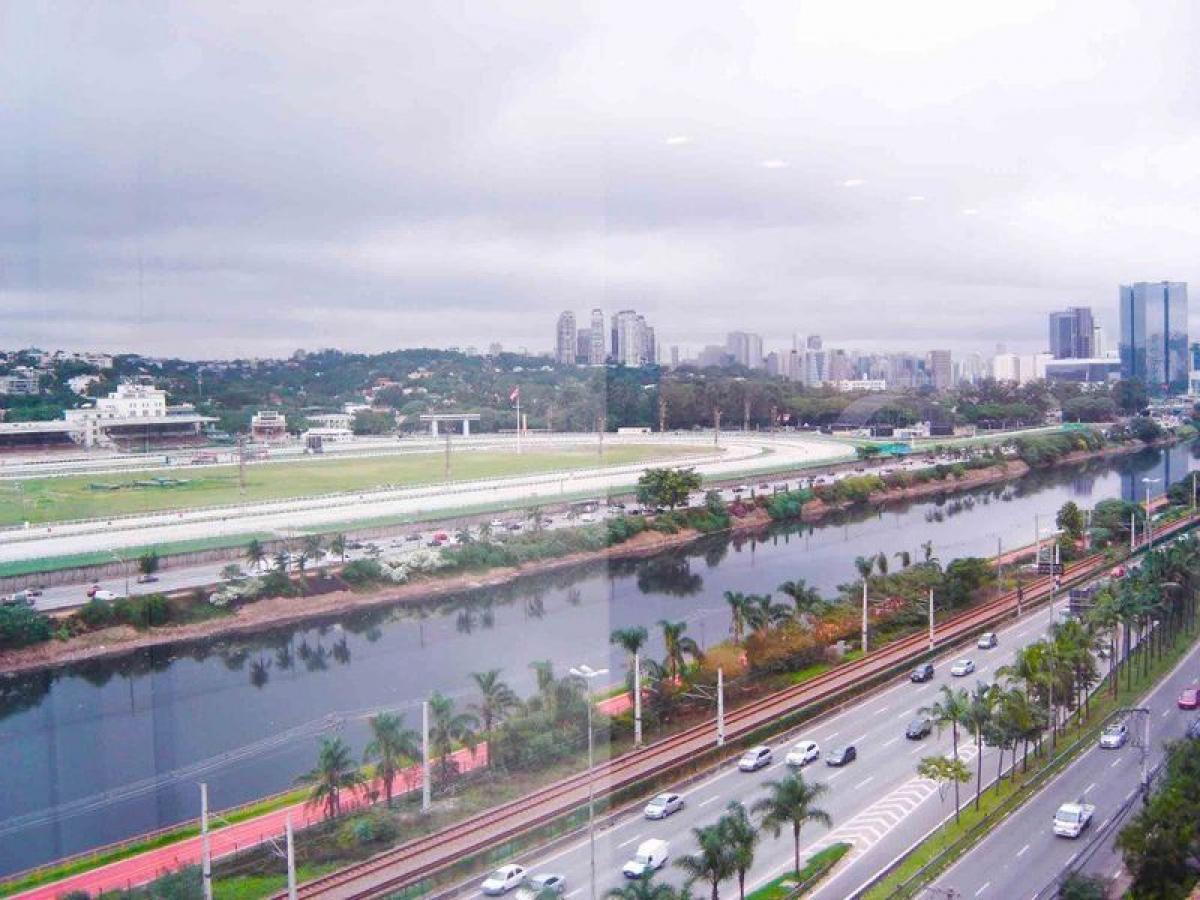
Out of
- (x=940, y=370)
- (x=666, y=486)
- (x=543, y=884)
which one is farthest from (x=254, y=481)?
(x=940, y=370)

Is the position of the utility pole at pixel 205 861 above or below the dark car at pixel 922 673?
above

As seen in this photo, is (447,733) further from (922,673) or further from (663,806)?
(922,673)

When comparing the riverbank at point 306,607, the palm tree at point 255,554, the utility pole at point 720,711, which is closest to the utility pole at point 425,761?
the utility pole at point 720,711

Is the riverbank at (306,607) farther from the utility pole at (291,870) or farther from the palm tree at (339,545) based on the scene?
the utility pole at (291,870)

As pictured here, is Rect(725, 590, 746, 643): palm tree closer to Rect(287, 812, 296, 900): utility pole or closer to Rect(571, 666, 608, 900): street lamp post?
Rect(571, 666, 608, 900): street lamp post

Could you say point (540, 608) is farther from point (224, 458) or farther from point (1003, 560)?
point (1003, 560)

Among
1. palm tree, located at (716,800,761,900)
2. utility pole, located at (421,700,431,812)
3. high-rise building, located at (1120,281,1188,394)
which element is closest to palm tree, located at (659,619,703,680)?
utility pole, located at (421,700,431,812)
